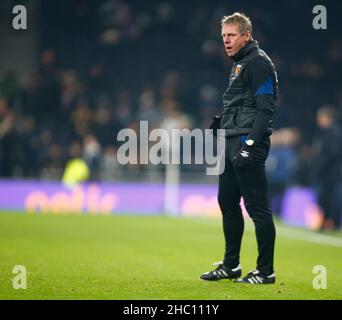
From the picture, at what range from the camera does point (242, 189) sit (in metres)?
7.93

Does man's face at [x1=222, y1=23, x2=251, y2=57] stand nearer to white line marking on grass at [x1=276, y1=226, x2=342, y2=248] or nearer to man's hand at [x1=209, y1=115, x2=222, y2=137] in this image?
man's hand at [x1=209, y1=115, x2=222, y2=137]

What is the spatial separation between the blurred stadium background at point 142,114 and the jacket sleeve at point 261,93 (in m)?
5.42

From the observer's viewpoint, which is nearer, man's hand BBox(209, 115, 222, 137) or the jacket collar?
the jacket collar

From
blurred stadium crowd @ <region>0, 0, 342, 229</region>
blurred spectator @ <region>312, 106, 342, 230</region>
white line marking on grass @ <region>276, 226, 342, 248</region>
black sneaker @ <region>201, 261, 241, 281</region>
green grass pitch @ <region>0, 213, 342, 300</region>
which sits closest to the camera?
green grass pitch @ <region>0, 213, 342, 300</region>

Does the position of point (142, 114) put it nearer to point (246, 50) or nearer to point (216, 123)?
point (216, 123)

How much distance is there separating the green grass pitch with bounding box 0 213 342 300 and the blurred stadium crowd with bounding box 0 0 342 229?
3.98 meters

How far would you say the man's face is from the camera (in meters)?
7.89

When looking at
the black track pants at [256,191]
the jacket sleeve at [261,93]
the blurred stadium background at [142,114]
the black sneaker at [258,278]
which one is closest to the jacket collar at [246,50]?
the jacket sleeve at [261,93]

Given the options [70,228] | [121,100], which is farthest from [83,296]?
[121,100]

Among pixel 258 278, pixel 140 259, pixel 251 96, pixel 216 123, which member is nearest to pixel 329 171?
pixel 140 259

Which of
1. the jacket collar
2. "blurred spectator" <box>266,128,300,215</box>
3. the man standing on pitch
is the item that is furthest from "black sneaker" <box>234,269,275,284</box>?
"blurred spectator" <box>266,128,300,215</box>
